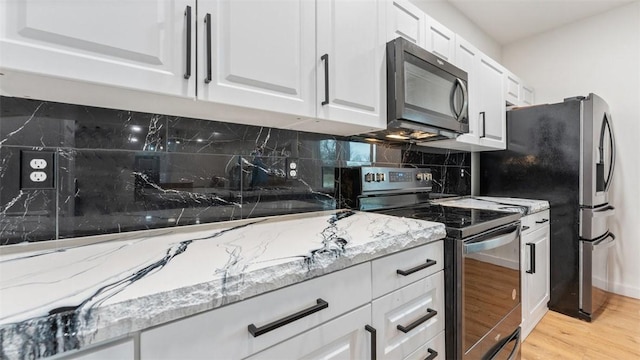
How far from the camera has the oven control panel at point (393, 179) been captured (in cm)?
159

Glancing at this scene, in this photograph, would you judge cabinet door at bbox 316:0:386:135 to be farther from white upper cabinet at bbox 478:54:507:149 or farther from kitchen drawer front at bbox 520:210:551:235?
kitchen drawer front at bbox 520:210:551:235

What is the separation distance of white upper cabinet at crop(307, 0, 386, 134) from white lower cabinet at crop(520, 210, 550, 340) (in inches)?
57.0

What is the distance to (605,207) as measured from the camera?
7.57ft

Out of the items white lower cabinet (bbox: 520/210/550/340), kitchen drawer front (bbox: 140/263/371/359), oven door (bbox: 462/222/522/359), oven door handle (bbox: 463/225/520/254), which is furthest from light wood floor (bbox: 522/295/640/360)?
kitchen drawer front (bbox: 140/263/371/359)

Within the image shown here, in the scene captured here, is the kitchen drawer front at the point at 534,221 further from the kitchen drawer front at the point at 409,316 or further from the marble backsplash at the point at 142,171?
the marble backsplash at the point at 142,171

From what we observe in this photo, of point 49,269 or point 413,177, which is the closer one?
point 49,269

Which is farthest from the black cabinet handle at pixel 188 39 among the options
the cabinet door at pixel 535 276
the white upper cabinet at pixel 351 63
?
the cabinet door at pixel 535 276

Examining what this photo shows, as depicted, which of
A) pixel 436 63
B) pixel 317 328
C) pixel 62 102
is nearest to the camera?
pixel 317 328

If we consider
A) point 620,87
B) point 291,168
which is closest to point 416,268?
point 291,168

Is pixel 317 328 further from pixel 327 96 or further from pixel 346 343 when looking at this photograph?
pixel 327 96

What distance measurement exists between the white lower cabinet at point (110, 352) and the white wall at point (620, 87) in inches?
143

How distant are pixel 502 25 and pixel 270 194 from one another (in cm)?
313

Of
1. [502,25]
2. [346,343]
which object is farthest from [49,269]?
[502,25]

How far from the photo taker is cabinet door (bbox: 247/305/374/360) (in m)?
0.71
